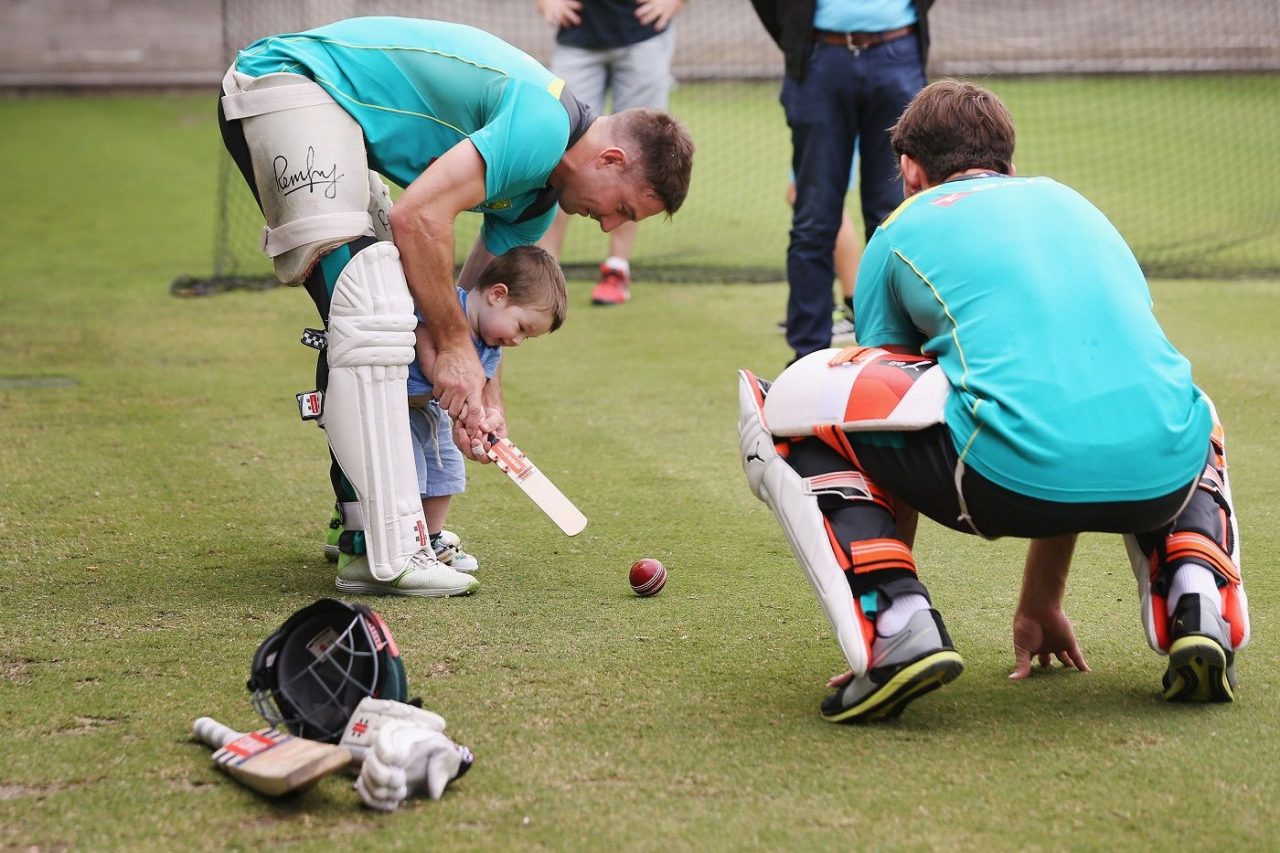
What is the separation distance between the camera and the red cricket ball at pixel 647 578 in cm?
275

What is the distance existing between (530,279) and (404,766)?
1316 millimetres

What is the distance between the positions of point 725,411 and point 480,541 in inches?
56.6

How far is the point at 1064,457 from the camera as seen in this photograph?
2.05 metres

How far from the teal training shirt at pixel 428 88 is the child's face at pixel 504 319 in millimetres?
182

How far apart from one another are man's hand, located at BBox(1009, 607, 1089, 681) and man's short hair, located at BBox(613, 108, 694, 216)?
1.05 m

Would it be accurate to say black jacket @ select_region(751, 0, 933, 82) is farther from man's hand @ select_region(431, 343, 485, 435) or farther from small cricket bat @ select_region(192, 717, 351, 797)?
small cricket bat @ select_region(192, 717, 351, 797)

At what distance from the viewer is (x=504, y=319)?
292 centimetres

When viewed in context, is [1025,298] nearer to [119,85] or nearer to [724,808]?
[724,808]

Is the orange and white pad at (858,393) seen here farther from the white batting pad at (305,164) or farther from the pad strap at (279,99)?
the pad strap at (279,99)

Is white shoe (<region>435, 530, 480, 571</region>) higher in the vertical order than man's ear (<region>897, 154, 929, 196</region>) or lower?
lower

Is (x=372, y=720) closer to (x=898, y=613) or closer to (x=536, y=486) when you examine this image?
(x=898, y=613)

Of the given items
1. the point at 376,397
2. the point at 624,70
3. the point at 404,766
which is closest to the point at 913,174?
the point at 376,397

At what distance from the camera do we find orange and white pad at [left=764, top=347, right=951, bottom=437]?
2139mm

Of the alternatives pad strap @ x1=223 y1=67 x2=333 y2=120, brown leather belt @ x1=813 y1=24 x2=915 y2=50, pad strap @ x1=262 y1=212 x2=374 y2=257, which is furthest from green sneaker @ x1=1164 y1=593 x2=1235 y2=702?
brown leather belt @ x1=813 y1=24 x2=915 y2=50
